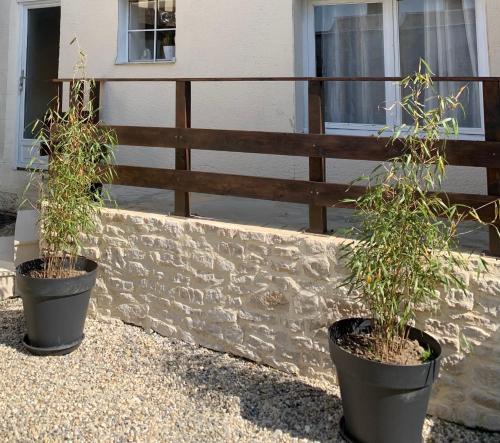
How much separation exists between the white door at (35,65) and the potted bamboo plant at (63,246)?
10.3 ft

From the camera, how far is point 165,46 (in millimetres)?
5770

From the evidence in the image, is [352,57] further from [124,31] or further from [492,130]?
[124,31]

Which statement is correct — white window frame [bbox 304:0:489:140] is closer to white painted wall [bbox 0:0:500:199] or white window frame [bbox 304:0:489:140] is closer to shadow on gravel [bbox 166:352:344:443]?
white painted wall [bbox 0:0:500:199]

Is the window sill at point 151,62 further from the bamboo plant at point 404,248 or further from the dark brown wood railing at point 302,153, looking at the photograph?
the bamboo plant at point 404,248

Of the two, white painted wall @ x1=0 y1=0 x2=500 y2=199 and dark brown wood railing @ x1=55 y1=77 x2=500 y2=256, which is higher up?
white painted wall @ x1=0 y1=0 x2=500 y2=199

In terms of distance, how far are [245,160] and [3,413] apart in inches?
131

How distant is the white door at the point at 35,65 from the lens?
6.69m

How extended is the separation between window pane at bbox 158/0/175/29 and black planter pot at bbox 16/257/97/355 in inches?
137

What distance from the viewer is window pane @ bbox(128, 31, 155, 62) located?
19.2 feet

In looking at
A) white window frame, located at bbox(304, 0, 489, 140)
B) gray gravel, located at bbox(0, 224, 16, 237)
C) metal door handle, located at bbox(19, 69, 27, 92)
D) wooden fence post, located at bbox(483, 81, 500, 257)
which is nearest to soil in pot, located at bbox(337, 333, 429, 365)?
wooden fence post, located at bbox(483, 81, 500, 257)

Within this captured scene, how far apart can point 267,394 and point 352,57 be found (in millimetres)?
3394

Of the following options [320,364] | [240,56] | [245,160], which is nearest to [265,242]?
[320,364]

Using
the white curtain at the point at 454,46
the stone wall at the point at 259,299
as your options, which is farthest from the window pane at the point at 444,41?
the stone wall at the point at 259,299

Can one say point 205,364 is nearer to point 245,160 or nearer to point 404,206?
point 404,206
